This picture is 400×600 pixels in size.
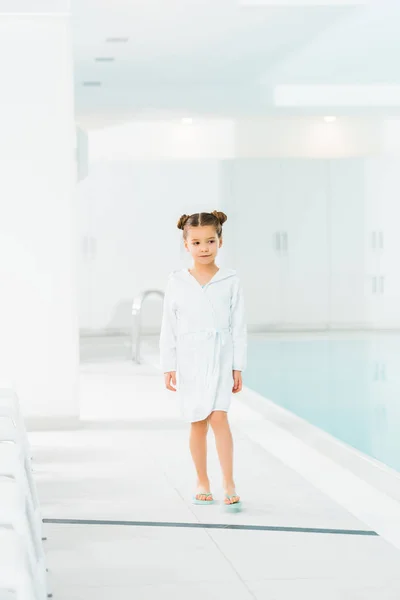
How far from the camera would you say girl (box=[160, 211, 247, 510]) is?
12.9 ft

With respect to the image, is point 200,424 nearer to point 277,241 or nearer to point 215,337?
point 215,337

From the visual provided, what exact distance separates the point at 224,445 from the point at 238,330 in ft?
1.43

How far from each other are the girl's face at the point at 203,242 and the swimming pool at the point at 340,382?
1.78m

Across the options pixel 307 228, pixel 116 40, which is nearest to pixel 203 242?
pixel 116 40

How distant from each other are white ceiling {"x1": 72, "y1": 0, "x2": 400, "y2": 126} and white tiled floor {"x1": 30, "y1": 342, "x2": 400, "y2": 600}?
428 cm

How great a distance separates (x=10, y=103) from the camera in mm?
5891

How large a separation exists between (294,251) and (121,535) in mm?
10636

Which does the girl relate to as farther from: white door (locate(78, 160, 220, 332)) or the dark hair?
white door (locate(78, 160, 220, 332))

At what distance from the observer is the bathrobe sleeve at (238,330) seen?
396 cm

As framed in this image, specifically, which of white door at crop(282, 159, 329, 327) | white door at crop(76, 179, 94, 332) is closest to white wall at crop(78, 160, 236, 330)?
white door at crop(76, 179, 94, 332)

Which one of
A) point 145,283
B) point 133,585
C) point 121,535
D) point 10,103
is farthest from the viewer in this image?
point 145,283

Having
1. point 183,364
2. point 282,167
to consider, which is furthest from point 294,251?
point 183,364

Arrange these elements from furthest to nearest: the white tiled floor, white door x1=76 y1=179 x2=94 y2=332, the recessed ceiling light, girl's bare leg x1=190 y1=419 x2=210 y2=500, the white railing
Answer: white door x1=76 y1=179 x2=94 y2=332
the recessed ceiling light
girl's bare leg x1=190 y1=419 x2=210 y2=500
the white tiled floor
the white railing

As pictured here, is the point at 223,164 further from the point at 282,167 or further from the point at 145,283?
the point at 145,283
